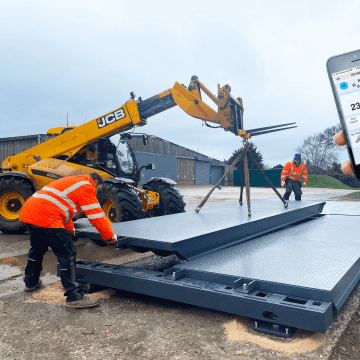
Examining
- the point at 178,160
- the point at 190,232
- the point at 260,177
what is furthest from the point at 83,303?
the point at 260,177

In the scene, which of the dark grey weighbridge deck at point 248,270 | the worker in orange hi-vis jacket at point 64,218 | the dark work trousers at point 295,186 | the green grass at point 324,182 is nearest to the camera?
the dark grey weighbridge deck at point 248,270

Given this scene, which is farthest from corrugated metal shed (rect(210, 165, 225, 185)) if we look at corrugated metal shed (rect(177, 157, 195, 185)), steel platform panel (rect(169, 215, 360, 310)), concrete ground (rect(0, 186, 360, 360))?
concrete ground (rect(0, 186, 360, 360))

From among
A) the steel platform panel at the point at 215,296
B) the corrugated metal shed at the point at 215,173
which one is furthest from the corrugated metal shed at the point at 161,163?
the steel platform panel at the point at 215,296

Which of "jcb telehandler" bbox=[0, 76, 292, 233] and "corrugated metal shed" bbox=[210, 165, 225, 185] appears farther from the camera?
"corrugated metal shed" bbox=[210, 165, 225, 185]

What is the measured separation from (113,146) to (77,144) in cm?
77

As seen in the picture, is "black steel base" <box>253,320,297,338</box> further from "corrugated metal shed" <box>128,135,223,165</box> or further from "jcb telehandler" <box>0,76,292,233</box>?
"corrugated metal shed" <box>128,135,223,165</box>

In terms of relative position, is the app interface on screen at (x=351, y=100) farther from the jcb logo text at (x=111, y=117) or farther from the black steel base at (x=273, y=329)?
the jcb logo text at (x=111, y=117)

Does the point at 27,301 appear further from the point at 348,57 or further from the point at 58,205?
the point at 348,57

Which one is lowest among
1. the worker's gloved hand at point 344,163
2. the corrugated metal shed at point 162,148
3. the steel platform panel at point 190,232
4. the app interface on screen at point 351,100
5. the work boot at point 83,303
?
the work boot at point 83,303

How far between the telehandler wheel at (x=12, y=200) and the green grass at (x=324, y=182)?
34.4 metres

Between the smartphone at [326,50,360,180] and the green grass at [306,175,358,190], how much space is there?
123 ft

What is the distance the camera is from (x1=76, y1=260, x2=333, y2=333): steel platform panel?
224 cm

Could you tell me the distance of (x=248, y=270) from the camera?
2.87m

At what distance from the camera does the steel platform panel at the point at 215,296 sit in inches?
88.2
